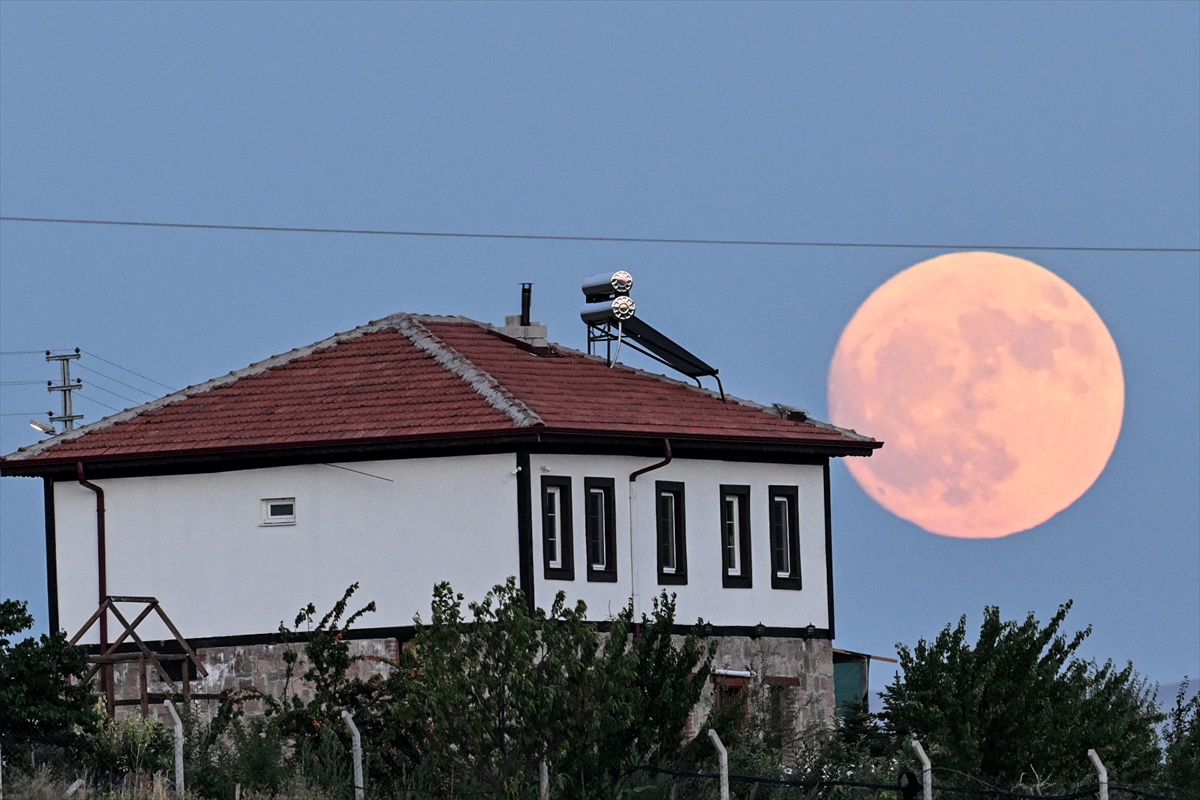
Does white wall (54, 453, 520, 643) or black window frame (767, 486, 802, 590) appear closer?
white wall (54, 453, 520, 643)

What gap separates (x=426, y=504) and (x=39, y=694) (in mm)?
7778

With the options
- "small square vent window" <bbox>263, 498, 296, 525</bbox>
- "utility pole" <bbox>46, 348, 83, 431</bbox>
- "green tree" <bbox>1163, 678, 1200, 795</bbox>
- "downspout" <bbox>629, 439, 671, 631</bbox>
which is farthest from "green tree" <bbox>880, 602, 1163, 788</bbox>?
"utility pole" <bbox>46, 348, 83, 431</bbox>

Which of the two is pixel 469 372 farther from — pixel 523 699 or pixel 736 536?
pixel 523 699

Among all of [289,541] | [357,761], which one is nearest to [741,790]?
[357,761]

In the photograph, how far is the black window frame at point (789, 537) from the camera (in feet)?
128

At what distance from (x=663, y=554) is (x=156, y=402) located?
886 centimetres

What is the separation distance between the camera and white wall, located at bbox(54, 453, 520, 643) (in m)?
35.5

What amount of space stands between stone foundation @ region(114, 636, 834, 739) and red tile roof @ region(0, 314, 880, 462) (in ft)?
10.6

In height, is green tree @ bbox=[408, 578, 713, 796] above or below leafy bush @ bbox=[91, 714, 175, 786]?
above

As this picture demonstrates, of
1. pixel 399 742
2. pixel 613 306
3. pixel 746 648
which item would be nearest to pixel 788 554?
pixel 746 648

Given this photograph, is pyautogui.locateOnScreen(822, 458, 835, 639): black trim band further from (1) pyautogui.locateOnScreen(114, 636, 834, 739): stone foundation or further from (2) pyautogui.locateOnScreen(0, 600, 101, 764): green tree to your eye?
(2) pyautogui.locateOnScreen(0, 600, 101, 764): green tree

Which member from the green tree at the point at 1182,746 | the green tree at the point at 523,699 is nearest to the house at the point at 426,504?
the green tree at the point at 1182,746

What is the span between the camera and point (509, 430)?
34.7 meters

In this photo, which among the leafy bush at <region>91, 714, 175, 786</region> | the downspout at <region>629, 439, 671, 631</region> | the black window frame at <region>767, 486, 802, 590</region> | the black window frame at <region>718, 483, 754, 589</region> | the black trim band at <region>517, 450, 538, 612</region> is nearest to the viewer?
the leafy bush at <region>91, 714, 175, 786</region>
